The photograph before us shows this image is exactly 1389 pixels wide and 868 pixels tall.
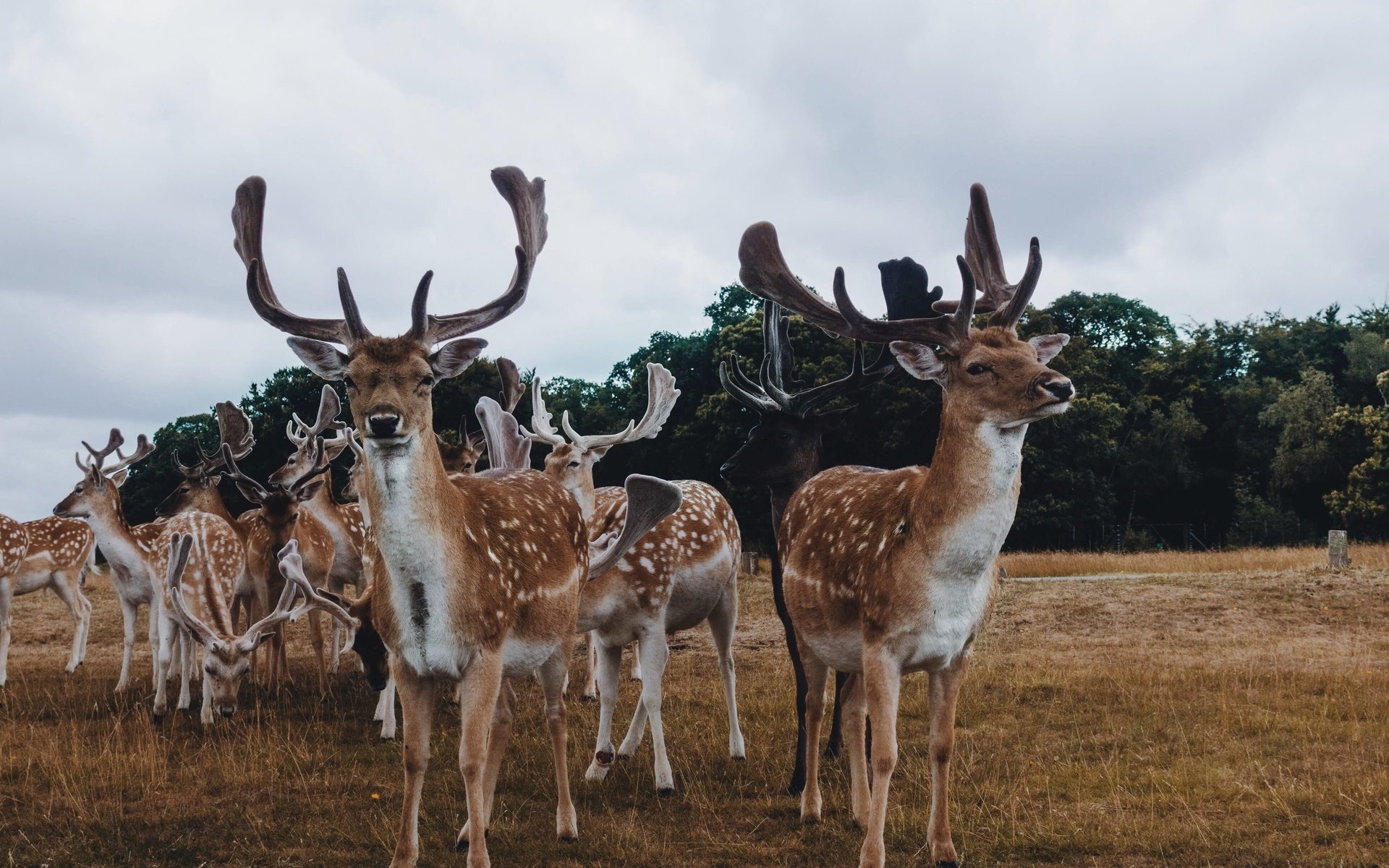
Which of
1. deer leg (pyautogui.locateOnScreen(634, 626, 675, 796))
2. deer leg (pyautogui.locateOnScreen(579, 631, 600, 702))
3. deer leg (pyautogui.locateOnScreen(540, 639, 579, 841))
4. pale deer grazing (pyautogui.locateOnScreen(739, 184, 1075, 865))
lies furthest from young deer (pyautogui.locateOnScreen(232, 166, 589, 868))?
deer leg (pyautogui.locateOnScreen(579, 631, 600, 702))

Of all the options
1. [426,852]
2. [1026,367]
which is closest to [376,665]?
[426,852]

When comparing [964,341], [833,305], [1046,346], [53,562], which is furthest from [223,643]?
[53,562]

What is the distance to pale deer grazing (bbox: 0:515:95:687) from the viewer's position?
10406 millimetres

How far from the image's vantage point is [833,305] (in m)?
4.72

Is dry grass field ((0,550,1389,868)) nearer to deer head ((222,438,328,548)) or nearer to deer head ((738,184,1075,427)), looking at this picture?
deer head ((222,438,328,548))

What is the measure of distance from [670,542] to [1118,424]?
24.7 meters

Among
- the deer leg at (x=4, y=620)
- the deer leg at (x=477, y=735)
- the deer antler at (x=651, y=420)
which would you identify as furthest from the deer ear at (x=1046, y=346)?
the deer leg at (x=4, y=620)

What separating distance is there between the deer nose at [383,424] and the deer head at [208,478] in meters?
8.54

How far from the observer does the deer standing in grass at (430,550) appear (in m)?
3.72

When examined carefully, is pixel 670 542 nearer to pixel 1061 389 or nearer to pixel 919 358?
pixel 919 358

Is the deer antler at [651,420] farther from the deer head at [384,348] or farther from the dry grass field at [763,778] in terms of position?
the deer head at [384,348]

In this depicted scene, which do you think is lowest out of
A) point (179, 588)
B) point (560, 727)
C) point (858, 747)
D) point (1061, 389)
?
point (858, 747)

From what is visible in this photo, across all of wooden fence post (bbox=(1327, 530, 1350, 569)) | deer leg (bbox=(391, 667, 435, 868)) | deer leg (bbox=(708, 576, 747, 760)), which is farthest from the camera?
wooden fence post (bbox=(1327, 530, 1350, 569))

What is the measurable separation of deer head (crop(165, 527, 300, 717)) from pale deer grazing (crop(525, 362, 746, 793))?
207 centimetres
